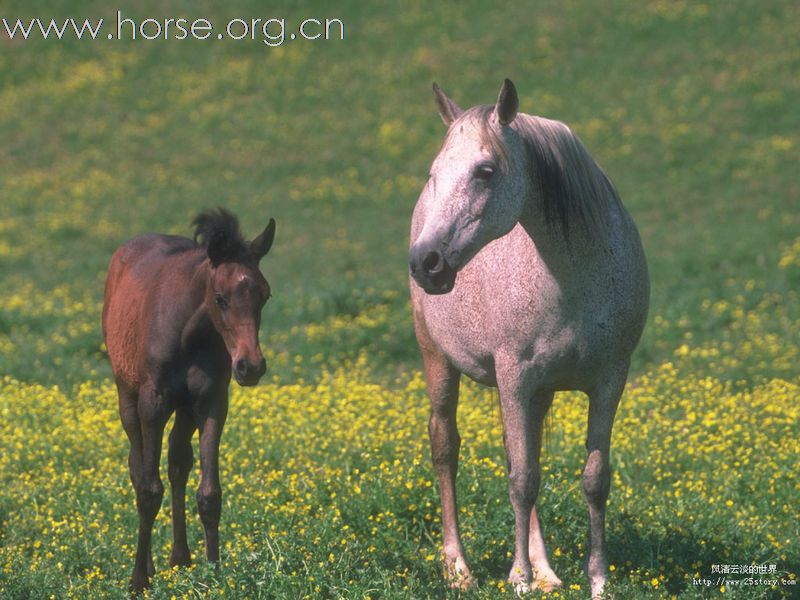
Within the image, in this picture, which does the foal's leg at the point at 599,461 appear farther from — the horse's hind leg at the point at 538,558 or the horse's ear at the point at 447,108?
the horse's ear at the point at 447,108

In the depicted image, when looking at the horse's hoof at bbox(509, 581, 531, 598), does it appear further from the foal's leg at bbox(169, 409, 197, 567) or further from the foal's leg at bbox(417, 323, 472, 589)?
the foal's leg at bbox(169, 409, 197, 567)

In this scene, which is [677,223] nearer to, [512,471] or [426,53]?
[426,53]

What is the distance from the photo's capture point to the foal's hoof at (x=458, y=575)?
7166 mm

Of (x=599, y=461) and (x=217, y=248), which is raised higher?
(x=217, y=248)

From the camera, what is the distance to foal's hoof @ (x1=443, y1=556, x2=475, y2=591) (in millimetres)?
7166

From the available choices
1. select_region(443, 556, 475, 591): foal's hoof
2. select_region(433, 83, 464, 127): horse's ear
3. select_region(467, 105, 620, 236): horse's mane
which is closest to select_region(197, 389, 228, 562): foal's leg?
select_region(443, 556, 475, 591): foal's hoof

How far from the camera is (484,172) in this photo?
6.13 metres

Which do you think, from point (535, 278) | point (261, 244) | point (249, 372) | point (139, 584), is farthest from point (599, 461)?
point (139, 584)

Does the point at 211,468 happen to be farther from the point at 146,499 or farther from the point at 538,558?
the point at 538,558

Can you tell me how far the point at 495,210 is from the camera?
20.2ft

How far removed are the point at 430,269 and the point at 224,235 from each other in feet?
4.52

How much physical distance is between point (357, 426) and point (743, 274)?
30.8 ft

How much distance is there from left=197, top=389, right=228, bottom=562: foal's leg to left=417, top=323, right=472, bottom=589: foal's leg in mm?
1334

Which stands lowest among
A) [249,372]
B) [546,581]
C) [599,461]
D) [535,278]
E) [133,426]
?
[546,581]
